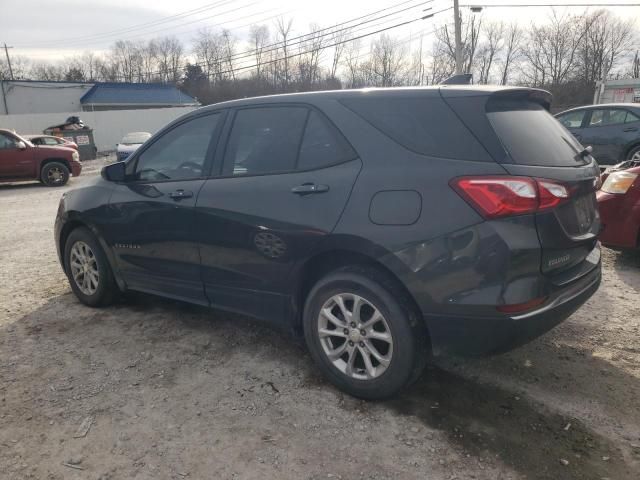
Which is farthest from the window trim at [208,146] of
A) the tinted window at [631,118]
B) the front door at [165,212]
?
the tinted window at [631,118]

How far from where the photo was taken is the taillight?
2.32 meters

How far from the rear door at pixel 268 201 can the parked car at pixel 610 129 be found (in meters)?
9.10

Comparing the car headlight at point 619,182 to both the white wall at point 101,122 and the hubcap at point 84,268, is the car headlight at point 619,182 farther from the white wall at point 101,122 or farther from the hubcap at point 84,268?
the white wall at point 101,122

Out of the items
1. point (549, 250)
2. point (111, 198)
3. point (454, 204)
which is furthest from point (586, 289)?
point (111, 198)

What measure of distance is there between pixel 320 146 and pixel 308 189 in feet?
0.91

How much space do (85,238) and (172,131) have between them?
1.34 metres

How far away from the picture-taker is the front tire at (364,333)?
2615 mm

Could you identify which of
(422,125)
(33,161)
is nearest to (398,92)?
(422,125)

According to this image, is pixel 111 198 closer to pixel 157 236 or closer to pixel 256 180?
pixel 157 236

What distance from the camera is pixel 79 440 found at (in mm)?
2574

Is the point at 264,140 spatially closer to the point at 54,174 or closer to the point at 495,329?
the point at 495,329

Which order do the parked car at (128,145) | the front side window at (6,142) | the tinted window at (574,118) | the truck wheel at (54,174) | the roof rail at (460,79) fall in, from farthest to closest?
the parked car at (128,145) < the truck wheel at (54,174) < the front side window at (6,142) < the tinted window at (574,118) < the roof rail at (460,79)

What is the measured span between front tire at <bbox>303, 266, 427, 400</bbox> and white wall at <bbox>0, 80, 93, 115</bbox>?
51962mm

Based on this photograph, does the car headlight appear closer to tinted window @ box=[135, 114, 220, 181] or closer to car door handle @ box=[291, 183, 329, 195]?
car door handle @ box=[291, 183, 329, 195]
